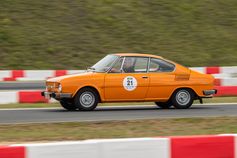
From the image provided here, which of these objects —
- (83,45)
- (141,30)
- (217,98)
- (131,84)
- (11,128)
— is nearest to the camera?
(11,128)

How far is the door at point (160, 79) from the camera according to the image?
1347cm

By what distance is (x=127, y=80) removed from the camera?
1324 centimetres

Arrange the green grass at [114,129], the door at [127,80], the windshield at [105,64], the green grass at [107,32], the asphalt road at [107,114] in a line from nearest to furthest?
1. the green grass at [114,129]
2. the asphalt road at [107,114]
3. the door at [127,80]
4. the windshield at [105,64]
5. the green grass at [107,32]

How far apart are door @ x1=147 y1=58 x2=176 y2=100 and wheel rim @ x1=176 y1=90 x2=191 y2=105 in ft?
0.81

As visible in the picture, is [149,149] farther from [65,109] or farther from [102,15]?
[102,15]

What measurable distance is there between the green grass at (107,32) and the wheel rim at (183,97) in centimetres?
1225

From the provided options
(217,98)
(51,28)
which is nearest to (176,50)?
(51,28)

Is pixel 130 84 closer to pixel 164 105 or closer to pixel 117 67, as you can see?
pixel 117 67

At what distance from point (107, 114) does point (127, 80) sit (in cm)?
115

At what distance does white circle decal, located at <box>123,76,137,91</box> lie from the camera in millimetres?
13227

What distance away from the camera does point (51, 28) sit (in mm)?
27719

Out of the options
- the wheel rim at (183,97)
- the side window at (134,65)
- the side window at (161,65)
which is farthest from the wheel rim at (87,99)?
the wheel rim at (183,97)

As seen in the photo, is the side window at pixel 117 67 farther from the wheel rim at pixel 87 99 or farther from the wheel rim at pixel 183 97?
the wheel rim at pixel 183 97

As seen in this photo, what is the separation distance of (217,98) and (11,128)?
854 centimetres
